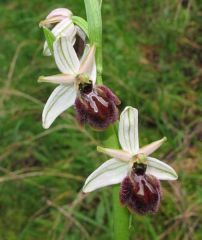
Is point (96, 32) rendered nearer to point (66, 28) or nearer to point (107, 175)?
point (66, 28)

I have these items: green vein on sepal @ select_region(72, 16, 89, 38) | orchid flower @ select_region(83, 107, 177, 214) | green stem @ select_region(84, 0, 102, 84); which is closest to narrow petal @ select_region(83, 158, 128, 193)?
orchid flower @ select_region(83, 107, 177, 214)

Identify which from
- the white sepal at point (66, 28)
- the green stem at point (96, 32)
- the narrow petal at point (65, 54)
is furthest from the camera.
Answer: the white sepal at point (66, 28)

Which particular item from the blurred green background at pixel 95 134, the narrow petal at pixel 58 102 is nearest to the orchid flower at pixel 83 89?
the narrow petal at pixel 58 102

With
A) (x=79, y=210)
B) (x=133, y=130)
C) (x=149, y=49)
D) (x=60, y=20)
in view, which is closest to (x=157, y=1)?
(x=149, y=49)

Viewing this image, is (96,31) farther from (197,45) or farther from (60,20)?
(197,45)

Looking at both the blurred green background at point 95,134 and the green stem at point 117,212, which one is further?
the blurred green background at point 95,134

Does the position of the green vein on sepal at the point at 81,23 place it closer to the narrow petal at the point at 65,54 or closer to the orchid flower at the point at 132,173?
the narrow petal at the point at 65,54

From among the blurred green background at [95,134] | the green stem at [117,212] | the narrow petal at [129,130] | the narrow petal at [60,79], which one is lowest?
the blurred green background at [95,134]
